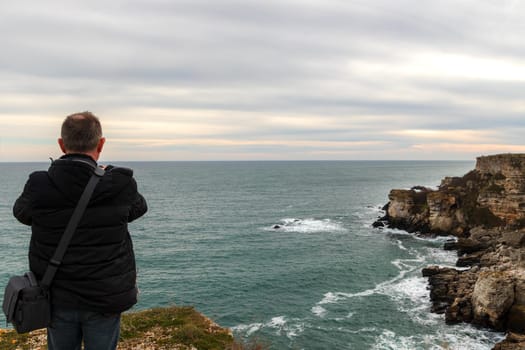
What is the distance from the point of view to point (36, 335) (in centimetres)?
1131

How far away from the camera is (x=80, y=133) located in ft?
11.9

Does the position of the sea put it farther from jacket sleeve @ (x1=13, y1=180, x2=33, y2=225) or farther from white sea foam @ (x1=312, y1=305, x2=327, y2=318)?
jacket sleeve @ (x1=13, y1=180, x2=33, y2=225)

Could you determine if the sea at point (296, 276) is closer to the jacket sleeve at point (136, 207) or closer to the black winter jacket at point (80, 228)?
the jacket sleeve at point (136, 207)

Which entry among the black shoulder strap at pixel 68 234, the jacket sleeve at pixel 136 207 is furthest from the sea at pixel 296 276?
the black shoulder strap at pixel 68 234

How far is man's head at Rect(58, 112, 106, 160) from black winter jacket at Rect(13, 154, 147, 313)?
0.28ft

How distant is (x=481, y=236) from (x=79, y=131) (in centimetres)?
5661

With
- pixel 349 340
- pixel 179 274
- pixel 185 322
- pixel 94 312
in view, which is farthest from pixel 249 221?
pixel 94 312

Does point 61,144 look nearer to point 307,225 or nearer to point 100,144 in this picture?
point 100,144

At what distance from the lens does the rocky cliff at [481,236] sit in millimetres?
26578

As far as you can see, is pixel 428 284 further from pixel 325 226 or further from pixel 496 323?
pixel 325 226

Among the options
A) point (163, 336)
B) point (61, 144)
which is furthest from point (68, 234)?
point (163, 336)

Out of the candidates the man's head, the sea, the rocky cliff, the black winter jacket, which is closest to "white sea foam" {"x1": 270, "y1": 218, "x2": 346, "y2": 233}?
the sea

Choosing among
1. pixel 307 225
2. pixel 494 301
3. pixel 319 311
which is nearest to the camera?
pixel 494 301

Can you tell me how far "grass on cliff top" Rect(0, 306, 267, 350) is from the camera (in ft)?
35.6
